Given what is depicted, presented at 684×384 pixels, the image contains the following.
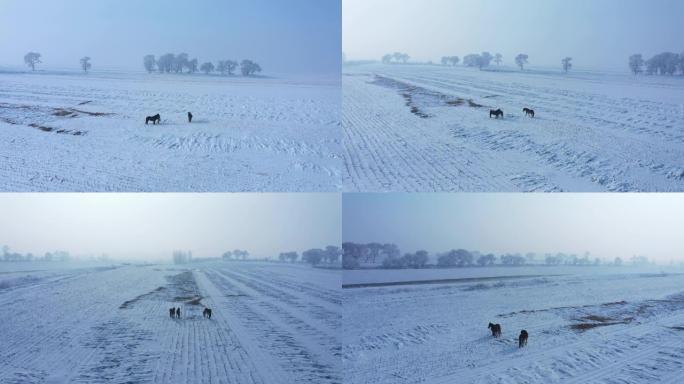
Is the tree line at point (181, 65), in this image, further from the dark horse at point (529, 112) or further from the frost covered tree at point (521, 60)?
the dark horse at point (529, 112)

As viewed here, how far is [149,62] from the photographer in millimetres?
4863

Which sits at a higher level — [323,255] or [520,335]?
[323,255]

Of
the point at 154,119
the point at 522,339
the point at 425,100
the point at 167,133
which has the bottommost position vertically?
the point at 522,339

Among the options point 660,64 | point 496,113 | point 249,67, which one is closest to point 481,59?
point 496,113

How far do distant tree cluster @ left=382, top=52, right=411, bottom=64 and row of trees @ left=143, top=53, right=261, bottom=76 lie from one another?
129 cm

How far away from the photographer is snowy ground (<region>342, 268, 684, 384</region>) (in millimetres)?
4180

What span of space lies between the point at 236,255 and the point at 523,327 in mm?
2716

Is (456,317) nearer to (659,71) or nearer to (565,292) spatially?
(565,292)

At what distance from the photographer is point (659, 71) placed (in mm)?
4676

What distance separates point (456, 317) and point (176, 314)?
2.55 m

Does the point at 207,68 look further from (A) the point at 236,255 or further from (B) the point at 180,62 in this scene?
(A) the point at 236,255

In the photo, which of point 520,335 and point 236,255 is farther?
point 236,255

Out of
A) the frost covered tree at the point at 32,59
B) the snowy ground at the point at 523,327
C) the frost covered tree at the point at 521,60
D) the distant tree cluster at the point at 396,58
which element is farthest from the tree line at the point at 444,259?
the frost covered tree at the point at 32,59

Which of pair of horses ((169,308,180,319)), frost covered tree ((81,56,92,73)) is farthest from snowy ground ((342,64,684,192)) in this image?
frost covered tree ((81,56,92,73))
